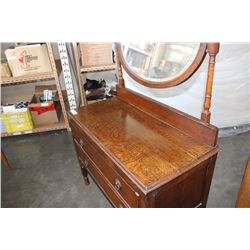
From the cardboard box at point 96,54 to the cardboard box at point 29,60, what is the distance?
16.7 inches

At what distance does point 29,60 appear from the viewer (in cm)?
226

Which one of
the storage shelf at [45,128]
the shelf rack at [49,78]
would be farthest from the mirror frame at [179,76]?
the storage shelf at [45,128]

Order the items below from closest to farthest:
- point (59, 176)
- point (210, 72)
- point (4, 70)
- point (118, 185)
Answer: point (210, 72) → point (118, 185) → point (59, 176) → point (4, 70)

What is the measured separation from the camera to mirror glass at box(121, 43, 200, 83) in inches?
39.1

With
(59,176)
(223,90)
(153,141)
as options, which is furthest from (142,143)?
Answer: (223,90)

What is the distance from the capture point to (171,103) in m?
2.11

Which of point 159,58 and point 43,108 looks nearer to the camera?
point 159,58

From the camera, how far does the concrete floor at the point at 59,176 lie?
1767mm

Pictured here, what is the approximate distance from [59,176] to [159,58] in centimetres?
154

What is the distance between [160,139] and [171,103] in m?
1.11

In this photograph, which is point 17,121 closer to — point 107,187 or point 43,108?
point 43,108

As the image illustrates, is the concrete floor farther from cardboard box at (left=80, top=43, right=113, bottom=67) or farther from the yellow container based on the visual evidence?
cardboard box at (left=80, top=43, right=113, bottom=67)

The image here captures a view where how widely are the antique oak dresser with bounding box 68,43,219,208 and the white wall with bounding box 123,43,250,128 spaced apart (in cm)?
60
